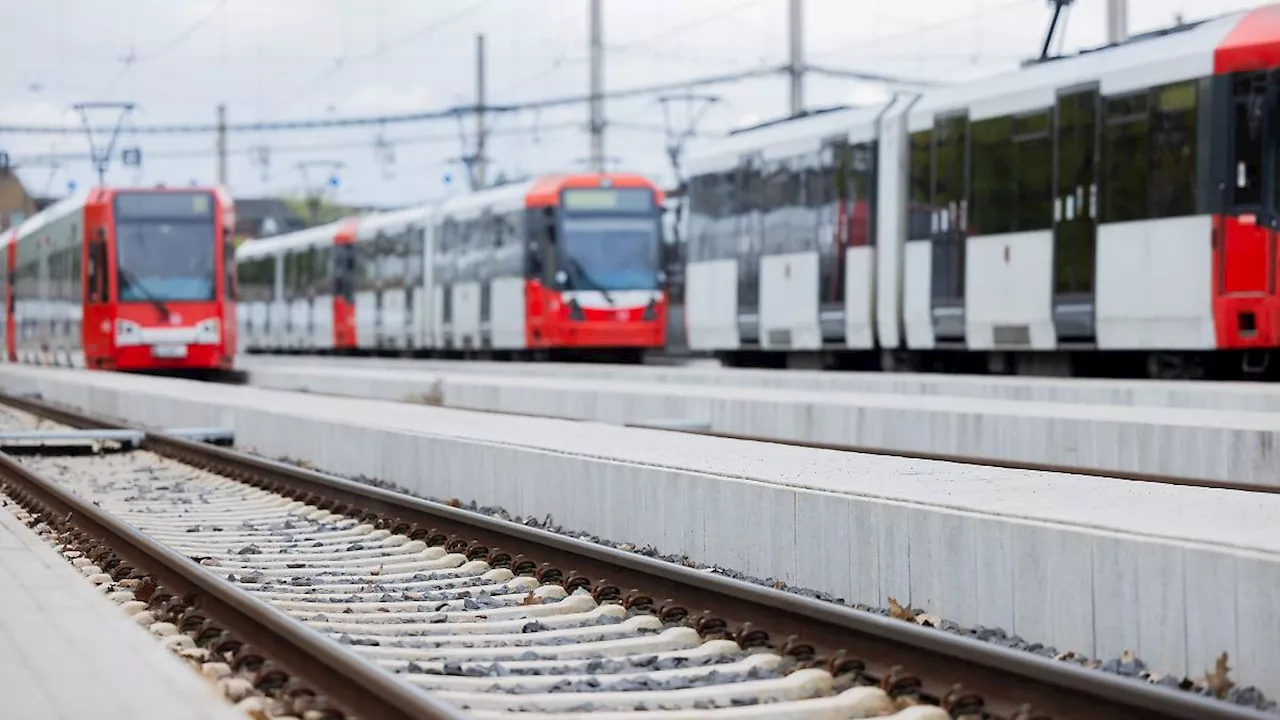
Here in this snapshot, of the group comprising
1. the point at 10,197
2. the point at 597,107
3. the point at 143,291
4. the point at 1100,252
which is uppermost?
the point at 10,197

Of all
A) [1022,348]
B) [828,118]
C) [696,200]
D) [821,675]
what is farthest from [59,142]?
[821,675]

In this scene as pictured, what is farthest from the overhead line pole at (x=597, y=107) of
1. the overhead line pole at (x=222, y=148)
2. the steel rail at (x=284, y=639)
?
the overhead line pole at (x=222, y=148)

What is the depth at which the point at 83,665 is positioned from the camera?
5.04 meters

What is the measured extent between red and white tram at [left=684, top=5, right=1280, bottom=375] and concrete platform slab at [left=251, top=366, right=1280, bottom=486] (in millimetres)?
2611

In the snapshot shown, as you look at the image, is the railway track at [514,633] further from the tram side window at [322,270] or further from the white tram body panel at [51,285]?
the tram side window at [322,270]

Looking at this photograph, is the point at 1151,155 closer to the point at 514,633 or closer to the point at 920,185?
the point at 920,185

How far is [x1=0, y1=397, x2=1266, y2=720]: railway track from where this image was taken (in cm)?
519

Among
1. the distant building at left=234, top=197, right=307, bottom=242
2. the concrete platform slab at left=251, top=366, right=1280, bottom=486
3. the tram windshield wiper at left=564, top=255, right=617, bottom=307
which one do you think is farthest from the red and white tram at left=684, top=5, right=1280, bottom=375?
the distant building at left=234, top=197, right=307, bottom=242

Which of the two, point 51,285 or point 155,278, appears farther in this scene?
point 51,285

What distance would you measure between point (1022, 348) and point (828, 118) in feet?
18.4

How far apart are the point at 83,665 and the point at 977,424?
9199mm

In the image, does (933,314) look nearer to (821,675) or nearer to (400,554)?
(400,554)

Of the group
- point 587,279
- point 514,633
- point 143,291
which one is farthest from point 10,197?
point 514,633

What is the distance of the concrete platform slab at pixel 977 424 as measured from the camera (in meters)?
11.2
